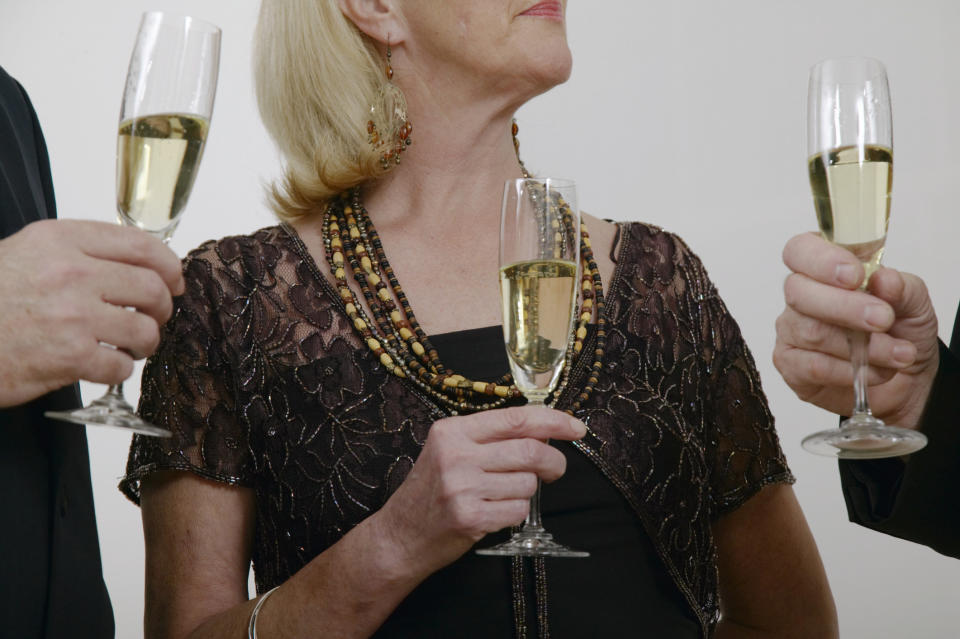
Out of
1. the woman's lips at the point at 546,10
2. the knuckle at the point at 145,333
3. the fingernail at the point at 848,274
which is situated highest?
the woman's lips at the point at 546,10

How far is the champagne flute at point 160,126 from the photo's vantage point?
4.26 ft

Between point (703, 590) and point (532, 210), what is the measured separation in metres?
0.84

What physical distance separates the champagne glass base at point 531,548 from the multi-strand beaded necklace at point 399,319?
0.36m

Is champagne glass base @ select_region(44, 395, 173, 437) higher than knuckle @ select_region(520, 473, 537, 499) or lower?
higher

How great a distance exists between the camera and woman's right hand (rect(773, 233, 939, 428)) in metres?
1.34

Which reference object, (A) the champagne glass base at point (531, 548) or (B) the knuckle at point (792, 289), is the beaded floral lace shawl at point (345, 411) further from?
(B) the knuckle at point (792, 289)

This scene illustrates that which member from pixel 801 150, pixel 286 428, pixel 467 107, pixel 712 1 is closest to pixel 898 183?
pixel 801 150

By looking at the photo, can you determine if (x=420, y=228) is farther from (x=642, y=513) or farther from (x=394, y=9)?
(x=642, y=513)

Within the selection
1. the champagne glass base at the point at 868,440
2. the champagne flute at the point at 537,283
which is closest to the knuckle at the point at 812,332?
the champagne glass base at the point at 868,440

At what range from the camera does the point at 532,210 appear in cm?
145

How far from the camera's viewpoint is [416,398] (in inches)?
73.0

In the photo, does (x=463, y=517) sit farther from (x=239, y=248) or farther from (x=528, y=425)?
(x=239, y=248)

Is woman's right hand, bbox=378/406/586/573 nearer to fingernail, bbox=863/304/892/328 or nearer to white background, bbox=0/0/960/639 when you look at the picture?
fingernail, bbox=863/304/892/328

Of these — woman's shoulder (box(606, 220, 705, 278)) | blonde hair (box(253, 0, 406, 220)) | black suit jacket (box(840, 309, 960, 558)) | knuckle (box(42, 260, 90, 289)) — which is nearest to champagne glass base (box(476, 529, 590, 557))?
black suit jacket (box(840, 309, 960, 558))
